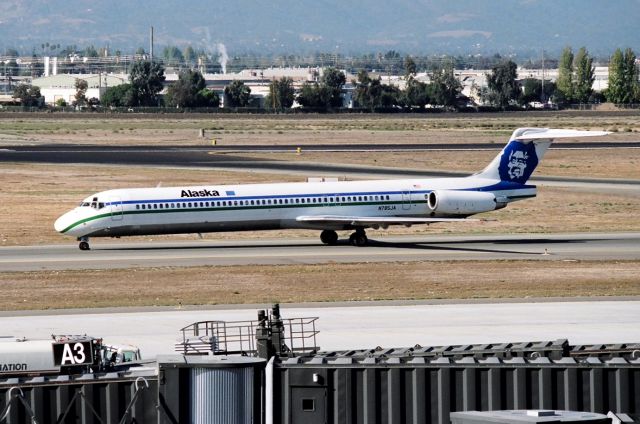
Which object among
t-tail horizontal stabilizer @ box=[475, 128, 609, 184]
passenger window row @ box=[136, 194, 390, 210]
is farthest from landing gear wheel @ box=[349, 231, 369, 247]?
t-tail horizontal stabilizer @ box=[475, 128, 609, 184]

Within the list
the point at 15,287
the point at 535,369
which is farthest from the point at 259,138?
the point at 535,369

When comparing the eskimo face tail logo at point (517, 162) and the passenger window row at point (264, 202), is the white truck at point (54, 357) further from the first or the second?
the eskimo face tail logo at point (517, 162)

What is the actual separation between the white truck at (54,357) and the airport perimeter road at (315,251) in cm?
2572

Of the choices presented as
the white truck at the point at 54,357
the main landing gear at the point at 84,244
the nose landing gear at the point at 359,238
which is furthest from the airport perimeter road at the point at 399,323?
the nose landing gear at the point at 359,238

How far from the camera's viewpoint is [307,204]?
5725 centimetres

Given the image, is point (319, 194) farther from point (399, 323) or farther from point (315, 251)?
point (399, 323)

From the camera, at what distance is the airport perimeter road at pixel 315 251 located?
52344mm

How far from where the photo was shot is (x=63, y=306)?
40.9 meters

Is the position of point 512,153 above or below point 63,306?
above

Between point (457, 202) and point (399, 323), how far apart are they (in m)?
21.3

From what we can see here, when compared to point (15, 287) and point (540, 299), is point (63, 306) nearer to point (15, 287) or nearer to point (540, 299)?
point (15, 287)

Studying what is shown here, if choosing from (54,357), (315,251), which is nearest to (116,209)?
(315,251)

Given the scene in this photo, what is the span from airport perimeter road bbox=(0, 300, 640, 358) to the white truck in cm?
732

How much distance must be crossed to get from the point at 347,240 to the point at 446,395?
39.3m
